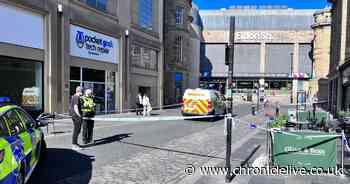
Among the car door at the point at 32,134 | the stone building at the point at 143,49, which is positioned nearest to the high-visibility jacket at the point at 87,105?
the car door at the point at 32,134

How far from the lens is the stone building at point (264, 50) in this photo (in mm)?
64312

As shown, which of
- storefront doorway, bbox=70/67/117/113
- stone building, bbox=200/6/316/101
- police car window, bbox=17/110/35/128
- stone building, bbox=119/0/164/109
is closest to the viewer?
police car window, bbox=17/110/35/128

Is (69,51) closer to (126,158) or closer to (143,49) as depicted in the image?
(143,49)

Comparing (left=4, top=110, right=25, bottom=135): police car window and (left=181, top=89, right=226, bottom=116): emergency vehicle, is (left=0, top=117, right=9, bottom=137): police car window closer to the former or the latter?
(left=4, top=110, right=25, bottom=135): police car window

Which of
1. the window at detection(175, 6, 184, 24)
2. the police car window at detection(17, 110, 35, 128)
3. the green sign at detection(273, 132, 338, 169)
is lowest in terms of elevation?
the green sign at detection(273, 132, 338, 169)

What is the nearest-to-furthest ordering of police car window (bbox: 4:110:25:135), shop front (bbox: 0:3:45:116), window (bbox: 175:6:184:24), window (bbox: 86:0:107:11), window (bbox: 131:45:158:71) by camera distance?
1. police car window (bbox: 4:110:25:135)
2. shop front (bbox: 0:3:45:116)
3. window (bbox: 86:0:107:11)
4. window (bbox: 131:45:158:71)
5. window (bbox: 175:6:184:24)

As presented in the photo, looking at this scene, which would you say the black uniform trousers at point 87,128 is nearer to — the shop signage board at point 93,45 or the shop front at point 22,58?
the shop front at point 22,58

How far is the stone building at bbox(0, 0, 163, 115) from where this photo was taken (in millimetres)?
16172

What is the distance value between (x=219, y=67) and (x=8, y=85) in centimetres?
5399

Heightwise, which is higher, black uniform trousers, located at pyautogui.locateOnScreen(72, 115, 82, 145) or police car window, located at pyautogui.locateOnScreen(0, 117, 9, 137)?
police car window, located at pyautogui.locateOnScreen(0, 117, 9, 137)

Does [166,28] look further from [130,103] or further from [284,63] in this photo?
[284,63]

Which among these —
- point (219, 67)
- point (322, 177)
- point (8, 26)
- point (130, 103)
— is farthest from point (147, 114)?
point (219, 67)

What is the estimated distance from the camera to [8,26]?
1545 cm

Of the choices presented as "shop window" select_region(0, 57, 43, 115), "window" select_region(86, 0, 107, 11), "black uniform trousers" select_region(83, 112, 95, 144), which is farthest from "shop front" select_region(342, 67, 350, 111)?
"shop window" select_region(0, 57, 43, 115)
